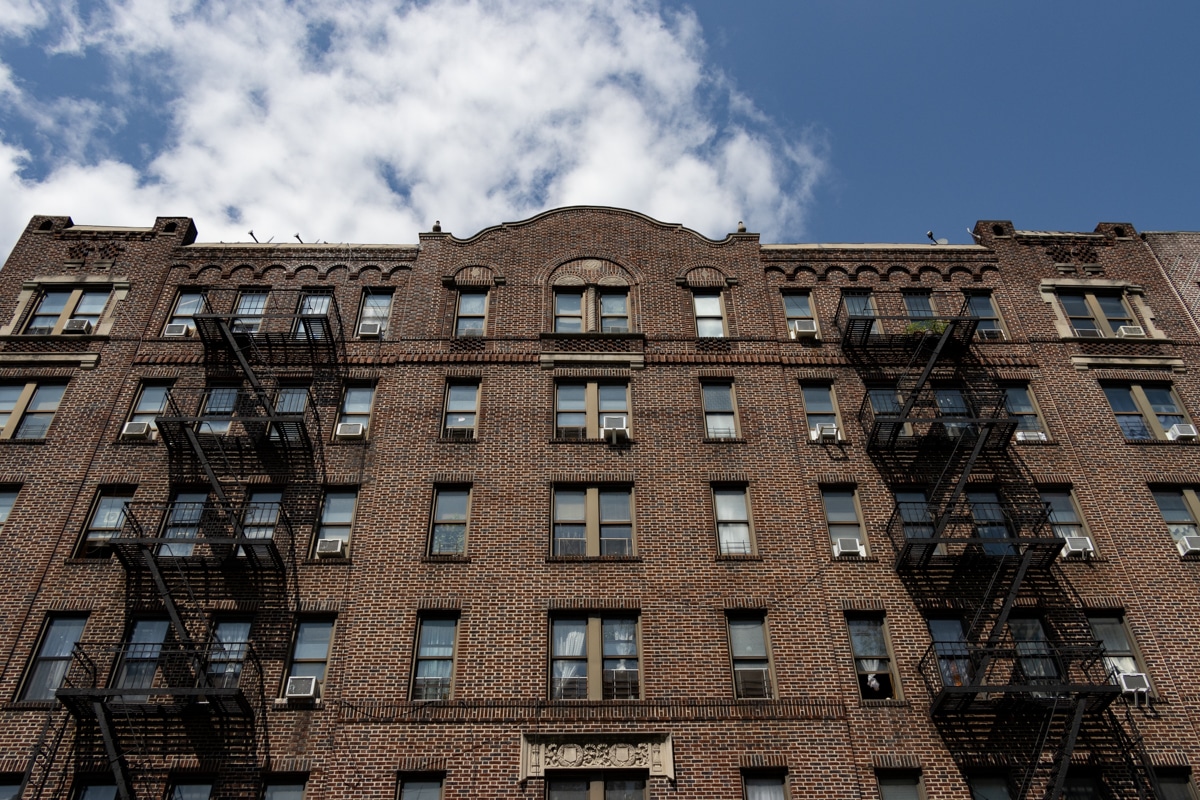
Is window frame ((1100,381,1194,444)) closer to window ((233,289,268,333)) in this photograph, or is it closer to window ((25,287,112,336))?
window ((233,289,268,333))

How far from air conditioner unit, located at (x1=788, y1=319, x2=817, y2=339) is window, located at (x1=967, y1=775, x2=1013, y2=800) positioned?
39.5 ft

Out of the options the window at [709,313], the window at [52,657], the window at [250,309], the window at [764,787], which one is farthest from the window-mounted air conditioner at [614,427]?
the window at [52,657]

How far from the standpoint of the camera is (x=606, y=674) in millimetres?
20172

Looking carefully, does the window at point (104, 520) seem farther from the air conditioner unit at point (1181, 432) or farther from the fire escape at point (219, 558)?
the air conditioner unit at point (1181, 432)

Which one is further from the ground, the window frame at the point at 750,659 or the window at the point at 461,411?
the window at the point at 461,411

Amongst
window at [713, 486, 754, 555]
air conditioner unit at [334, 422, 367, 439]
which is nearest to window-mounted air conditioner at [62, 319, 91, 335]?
air conditioner unit at [334, 422, 367, 439]

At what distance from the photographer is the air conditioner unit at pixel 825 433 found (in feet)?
79.9

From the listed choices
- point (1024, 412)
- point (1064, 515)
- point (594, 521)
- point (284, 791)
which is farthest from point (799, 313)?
point (284, 791)

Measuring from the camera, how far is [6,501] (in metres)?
23.0

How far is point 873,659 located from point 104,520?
1803 centimetres

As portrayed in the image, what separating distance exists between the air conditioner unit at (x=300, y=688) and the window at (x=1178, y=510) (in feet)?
65.5

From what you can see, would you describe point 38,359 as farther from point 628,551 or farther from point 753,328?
point 753,328

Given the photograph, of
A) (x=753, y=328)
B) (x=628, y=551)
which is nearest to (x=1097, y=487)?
(x=753, y=328)

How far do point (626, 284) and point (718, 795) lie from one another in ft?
47.7
